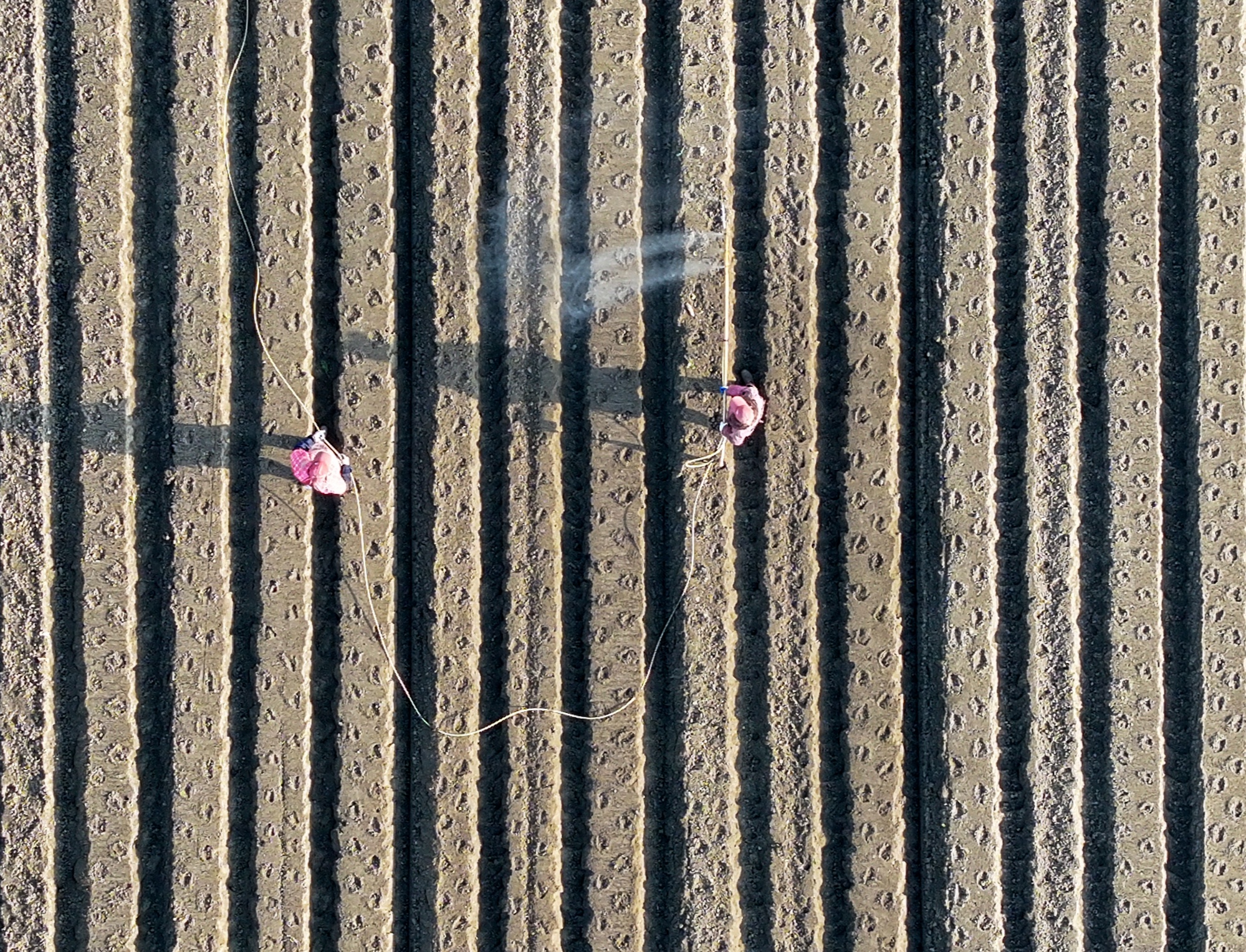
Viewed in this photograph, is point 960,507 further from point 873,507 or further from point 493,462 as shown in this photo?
point 493,462

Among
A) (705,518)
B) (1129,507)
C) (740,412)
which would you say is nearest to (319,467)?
(705,518)

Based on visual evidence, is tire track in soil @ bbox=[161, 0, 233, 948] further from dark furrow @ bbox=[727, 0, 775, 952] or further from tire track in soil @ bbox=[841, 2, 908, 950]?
tire track in soil @ bbox=[841, 2, 908, 950]

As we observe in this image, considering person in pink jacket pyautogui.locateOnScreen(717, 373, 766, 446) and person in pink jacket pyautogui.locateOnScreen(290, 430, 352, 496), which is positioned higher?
person in pink jacket pyautogui.locateOnScreen(717, 373, 766, 446)

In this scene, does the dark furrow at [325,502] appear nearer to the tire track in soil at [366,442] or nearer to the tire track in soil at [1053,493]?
the tire track in soil at [366,442]

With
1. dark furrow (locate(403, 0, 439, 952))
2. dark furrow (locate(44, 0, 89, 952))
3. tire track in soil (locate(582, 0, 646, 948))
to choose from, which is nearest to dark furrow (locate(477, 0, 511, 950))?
dark furrow (locate(403, 0, 439, 952))

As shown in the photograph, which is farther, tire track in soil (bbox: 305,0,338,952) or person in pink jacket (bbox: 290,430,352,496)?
tire track in soil (bbox: 305,0,338,952)

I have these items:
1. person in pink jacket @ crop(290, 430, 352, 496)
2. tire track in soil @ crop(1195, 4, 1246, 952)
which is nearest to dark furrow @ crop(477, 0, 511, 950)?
person in pink jacket @ crop(290, 430, 352, 496)

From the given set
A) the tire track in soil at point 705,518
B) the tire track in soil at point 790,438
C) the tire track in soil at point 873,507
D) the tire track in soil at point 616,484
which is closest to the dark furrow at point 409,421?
the tire track in soil at point 616,484
